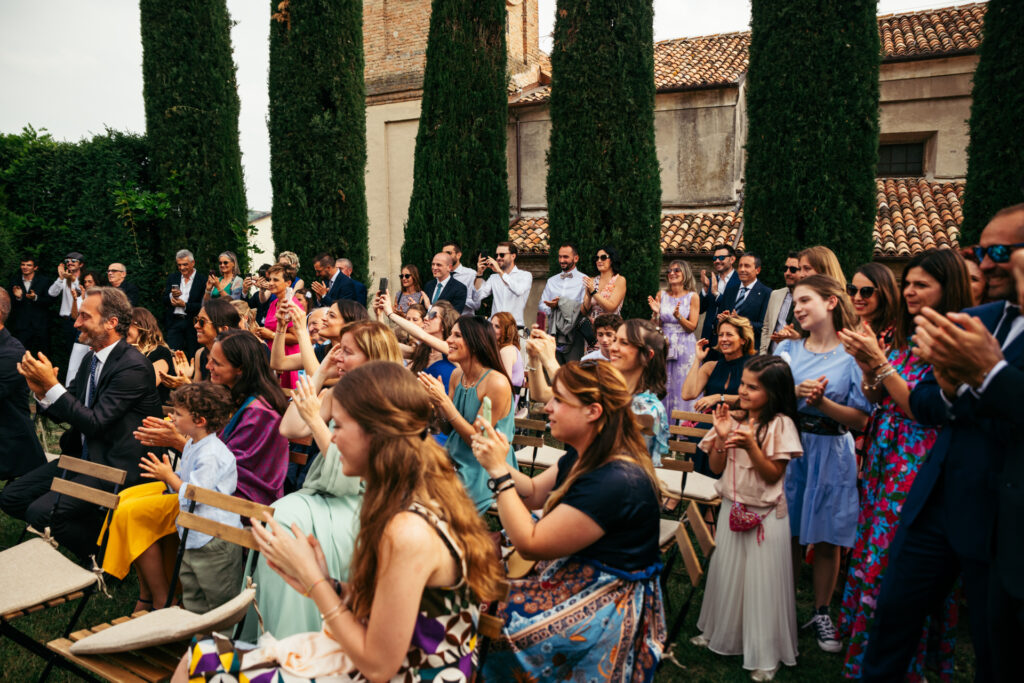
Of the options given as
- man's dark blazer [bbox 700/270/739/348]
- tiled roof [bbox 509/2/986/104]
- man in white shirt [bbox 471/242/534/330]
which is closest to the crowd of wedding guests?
man's dark blazer [bbox 700/270/739/348]

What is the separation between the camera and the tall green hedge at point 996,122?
963 cm

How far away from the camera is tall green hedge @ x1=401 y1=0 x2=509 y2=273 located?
13.2 meters

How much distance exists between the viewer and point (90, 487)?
4.00 meters

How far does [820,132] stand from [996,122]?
242 cm

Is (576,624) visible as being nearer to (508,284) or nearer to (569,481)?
(569,481)

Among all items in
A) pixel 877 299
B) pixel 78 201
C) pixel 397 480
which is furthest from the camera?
pixel 78 201

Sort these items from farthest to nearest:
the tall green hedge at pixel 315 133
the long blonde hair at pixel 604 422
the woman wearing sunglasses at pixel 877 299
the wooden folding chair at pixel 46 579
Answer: the tall green hedge at pixel 315 133, the woman wearing sunglasses at pixel 877 299, the wooden folding chair at pixel 46 579, the long blonde hair at pixel 604 422

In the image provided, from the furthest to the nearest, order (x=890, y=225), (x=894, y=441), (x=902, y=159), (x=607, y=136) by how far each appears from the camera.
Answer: (x=902, y=159), (x=890, y=225), (x=607, y=136), (x=894, y=441)

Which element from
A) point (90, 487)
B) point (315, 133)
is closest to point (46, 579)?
point (90, 487)

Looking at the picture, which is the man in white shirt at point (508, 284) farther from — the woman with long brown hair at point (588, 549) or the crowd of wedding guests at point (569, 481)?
the woman with long brown hair at point (588, 549)

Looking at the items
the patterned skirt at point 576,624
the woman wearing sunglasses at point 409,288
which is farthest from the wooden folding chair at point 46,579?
the woman wearing sunglasses at point 409,288

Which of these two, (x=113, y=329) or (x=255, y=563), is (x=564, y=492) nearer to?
(x=255, y=563)

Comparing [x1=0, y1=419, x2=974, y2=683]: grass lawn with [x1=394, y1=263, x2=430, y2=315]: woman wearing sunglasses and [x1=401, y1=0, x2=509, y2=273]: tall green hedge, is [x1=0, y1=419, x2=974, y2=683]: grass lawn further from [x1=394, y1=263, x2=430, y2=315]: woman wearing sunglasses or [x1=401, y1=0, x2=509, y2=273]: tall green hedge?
[x1=401, y1=0, x2=509, y2=273]: tall green hedge

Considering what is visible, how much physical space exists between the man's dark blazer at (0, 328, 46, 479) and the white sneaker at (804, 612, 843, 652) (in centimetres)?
580
